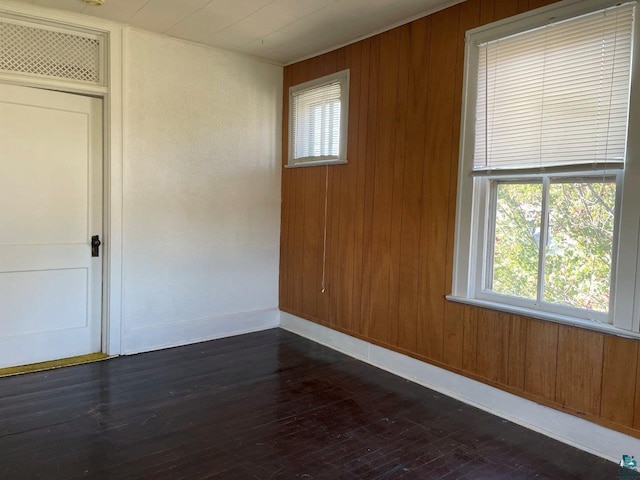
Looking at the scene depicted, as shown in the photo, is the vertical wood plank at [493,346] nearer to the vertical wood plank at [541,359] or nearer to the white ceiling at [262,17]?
the vertical wood plank at [541,359]

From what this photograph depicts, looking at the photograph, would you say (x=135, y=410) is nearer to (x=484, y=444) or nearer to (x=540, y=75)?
(x=484, y=444)

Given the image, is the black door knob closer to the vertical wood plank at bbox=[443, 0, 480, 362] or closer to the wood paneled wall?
the wood paneled wall

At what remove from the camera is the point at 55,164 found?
356 cm

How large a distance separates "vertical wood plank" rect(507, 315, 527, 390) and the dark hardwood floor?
267 millimetres

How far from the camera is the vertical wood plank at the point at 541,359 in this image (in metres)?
2.68

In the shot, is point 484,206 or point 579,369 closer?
point 579,369

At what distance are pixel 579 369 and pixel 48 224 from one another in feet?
12.3

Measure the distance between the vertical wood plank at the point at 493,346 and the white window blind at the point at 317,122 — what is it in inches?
74.8

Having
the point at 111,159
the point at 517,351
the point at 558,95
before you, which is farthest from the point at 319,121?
the point at 517,351

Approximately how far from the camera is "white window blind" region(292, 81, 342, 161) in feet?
13.4

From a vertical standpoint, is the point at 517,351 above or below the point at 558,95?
below

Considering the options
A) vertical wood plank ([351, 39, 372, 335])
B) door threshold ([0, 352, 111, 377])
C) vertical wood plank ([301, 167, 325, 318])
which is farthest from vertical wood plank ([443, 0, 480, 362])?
door threshold ([0, 352, 111, 377])

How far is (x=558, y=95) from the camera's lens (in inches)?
103

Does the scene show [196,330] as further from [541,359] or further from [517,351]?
[541,359]
